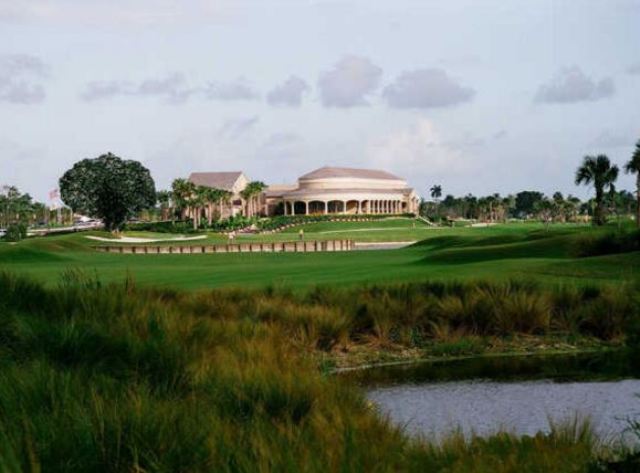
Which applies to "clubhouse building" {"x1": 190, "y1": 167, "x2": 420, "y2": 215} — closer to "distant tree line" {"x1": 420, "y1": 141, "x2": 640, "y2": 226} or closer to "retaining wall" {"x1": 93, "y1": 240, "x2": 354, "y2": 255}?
"distant tree line" {"x1": 420, "y1": 141, "x2": 640, "y2": 226}

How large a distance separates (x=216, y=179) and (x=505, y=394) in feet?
466

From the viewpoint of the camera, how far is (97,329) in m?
9.92

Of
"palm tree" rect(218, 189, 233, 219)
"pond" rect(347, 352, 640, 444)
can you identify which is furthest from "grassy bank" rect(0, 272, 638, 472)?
"palm tree" rect(218, 189, 233, 219)

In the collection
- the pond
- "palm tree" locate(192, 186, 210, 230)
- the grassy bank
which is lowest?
the pond

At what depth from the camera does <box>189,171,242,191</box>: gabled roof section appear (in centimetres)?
14988

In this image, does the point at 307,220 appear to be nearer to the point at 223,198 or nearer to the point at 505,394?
the point at 223,198

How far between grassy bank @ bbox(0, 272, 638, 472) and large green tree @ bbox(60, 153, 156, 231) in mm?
83900

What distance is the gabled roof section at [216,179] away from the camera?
150 m

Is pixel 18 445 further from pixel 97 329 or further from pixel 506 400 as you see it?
pixel 506 400

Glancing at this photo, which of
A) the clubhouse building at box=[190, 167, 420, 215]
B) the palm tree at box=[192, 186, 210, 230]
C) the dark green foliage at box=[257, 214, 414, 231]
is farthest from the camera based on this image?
the clubhouse building at box=[190, 167, 420, 215]

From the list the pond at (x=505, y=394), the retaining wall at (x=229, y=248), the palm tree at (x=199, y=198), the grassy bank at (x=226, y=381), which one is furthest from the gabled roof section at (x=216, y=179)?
the pond at (x=505, y=394)

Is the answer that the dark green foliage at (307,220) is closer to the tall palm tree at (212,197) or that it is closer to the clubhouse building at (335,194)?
the tall palm tree at (212,197)

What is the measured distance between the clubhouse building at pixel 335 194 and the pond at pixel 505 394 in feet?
411

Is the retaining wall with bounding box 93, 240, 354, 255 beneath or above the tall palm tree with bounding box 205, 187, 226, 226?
beneath
